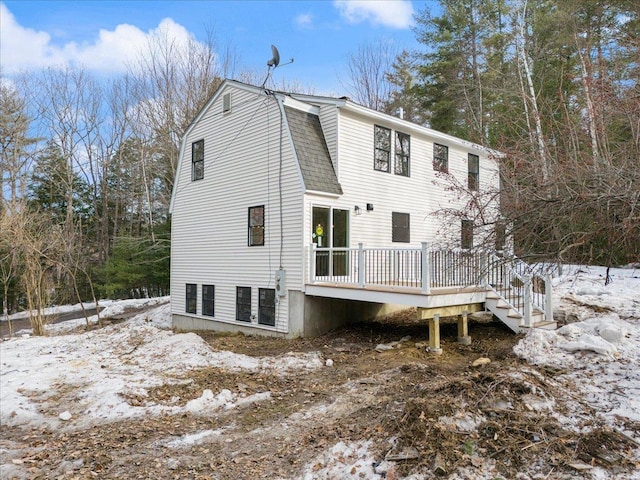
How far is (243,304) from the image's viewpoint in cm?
1205

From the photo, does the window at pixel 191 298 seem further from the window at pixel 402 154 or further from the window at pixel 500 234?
the window at pixel 500 234

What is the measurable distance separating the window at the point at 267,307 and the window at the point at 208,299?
2.28 metres

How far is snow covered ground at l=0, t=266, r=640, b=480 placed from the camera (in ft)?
14.2

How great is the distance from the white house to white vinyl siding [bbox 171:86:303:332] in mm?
33

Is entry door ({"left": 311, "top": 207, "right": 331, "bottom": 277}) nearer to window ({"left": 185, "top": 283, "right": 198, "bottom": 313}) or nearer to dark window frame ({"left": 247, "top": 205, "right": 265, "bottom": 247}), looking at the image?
dark window frame ({"left": 247, "top": 205, "right": 265, "bottom": 247})

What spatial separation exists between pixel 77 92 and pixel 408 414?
30.3 metres

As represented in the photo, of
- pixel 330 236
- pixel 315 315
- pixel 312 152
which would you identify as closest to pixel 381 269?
pixel 330 236

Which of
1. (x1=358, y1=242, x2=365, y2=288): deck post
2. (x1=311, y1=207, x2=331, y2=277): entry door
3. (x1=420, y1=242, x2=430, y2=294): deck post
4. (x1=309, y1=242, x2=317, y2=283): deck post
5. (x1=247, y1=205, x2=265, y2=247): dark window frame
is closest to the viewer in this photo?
(x1=420, y1=242, x2=430, y2=294): deck post

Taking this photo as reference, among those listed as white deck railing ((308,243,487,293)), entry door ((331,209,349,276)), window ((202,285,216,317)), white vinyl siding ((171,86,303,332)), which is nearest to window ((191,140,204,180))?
white vinyl siding ((171,86,303,332))

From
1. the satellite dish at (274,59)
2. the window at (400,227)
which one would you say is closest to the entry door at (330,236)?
the window at (400,227)

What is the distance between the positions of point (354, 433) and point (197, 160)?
11.4m

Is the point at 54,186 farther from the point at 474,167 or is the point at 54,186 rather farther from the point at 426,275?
the point at 426,275

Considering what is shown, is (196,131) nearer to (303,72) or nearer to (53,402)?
(53,402)

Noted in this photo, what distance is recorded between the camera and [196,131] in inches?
557
